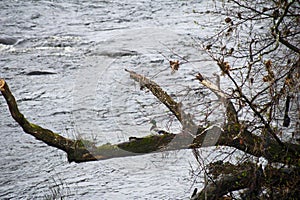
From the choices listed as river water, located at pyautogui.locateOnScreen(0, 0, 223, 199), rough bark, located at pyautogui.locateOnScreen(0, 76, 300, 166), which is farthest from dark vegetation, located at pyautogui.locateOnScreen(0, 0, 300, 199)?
river water, located at pyautogui.locateOnScreen(0, 0, 223, 199)

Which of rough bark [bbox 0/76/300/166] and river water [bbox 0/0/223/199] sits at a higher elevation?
rough bark [bbox 0/76/300/166]

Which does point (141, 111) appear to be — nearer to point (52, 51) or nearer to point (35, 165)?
point (35, 165)

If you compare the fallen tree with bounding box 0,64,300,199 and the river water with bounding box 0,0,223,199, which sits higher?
the fallen tree with bounding box 0,64,300,199

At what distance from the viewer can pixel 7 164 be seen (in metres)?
3.25

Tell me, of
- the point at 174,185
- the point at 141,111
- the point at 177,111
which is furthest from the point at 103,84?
the point at 177,111

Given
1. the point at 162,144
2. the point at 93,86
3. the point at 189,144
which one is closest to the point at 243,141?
the point at 189,144

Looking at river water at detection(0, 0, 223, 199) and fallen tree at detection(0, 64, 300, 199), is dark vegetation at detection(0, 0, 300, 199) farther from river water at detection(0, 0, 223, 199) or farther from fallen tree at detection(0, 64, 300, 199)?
river water at detection(0, 0, 223, 199)

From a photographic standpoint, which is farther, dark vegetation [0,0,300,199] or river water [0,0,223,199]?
river water [0,0,223,199]

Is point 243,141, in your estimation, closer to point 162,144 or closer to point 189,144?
point 189,144

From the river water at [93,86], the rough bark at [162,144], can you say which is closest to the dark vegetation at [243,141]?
the rough bark at [162,144]

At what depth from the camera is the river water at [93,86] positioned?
2.98 metres

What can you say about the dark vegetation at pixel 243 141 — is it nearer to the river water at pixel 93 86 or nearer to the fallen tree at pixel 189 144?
the fallen tree at pixel 189 144

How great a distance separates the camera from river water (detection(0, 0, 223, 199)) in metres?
2.98

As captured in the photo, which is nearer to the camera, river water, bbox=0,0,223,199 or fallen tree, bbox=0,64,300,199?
fallen tree, bbox=0,64,300,199
